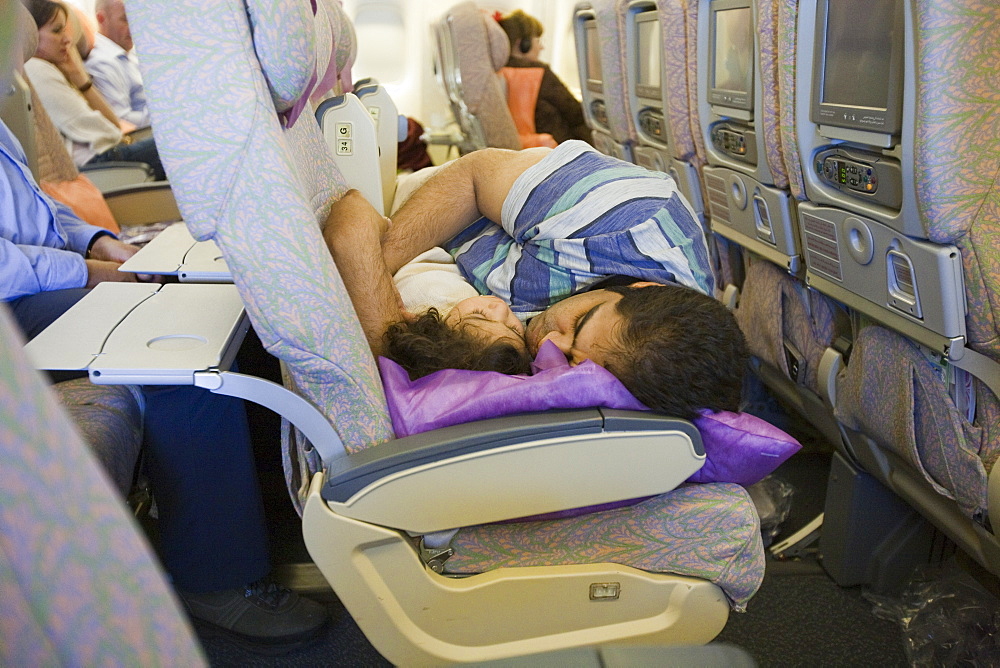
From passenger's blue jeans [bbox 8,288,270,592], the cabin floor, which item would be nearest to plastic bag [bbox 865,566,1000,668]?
the cabin floor

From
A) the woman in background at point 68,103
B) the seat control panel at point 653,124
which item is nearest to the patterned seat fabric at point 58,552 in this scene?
the seat control panel at point 653,124

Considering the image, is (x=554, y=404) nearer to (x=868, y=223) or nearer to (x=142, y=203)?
(x=868, y=223)

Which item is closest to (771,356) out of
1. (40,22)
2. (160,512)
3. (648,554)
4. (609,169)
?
(609,169)

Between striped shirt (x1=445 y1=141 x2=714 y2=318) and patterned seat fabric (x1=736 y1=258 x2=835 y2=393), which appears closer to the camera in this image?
striped shirt (x1=445 y1=141 x2=714 y2=318)

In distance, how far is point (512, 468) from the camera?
1.22 m

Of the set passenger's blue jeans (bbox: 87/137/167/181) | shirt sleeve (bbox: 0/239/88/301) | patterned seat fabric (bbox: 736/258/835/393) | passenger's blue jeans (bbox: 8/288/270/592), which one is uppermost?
passenger's blue jeans (bbox: 87/137/167/181)

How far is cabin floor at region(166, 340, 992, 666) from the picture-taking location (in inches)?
71.0

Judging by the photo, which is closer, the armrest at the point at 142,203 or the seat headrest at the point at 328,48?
the seat headrest at the point at 328,48

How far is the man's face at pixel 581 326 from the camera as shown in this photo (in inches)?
55.4

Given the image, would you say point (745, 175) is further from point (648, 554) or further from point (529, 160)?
point (648, 554)

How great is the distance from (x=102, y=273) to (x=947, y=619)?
2.30 metres

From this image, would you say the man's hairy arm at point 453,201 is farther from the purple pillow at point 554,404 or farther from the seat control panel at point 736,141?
the seat control panel at point 736,141

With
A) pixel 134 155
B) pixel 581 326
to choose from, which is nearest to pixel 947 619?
pixel 581 326

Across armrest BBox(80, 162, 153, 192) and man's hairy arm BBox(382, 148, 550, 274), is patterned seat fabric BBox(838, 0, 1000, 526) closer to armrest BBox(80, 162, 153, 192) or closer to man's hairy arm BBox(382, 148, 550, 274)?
man's hairy arm BBox(382, 148, 550, 274)
